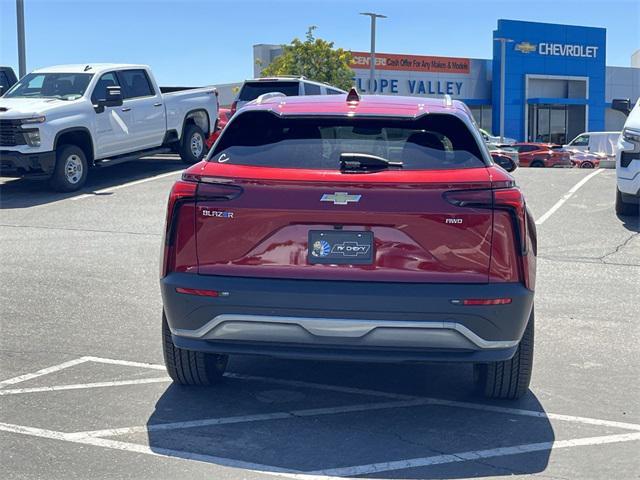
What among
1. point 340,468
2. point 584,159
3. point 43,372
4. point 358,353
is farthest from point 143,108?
point 584,159

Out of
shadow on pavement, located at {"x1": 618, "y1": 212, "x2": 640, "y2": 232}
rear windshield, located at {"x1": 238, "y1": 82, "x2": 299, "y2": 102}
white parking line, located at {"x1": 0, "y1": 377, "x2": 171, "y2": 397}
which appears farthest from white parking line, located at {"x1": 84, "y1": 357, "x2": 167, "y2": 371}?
rear windshield, located at {"x1": 238, "y1": 82, "x2": 299, "y2": 102}

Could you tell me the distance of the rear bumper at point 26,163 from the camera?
14.9 meters

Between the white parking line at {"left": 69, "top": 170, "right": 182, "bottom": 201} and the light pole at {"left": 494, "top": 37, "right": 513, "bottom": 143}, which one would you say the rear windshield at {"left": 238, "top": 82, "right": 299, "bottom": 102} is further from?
the light pole at {"left": 494, "top": 37, "right": 513, "bottom": 143}

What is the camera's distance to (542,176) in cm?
1769

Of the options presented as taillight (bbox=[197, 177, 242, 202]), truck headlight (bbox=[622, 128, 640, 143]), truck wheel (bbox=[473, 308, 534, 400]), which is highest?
truck headlight (bbox=[622, 128, 640, 143])

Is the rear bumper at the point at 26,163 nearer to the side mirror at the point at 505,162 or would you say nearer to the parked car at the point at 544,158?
the side mirror at the point at 505,162

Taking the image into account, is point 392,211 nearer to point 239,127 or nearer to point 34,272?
point 239,127

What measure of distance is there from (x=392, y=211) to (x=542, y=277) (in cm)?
505

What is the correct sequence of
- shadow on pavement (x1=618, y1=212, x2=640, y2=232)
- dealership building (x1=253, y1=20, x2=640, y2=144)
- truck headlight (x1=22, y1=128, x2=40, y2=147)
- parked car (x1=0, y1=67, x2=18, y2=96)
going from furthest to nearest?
dealership building (x1=253, y1=20, x2=640, y2=144) < parked car (x1=0, y1=67, x2=18, y2=96) < truck headlight (x1=22, y1=128, x2=40, y2=147) < shadow on pavement (x1=618, y1=212, x2=640, y2=232)

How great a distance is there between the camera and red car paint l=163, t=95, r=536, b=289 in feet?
15.3

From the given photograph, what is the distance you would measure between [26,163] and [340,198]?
11.4 metres

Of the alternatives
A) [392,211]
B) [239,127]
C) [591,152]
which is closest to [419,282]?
[392,211]

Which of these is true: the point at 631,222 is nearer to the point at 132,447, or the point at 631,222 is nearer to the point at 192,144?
the point at 132,447

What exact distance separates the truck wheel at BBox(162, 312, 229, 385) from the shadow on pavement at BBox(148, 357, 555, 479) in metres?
0.09
